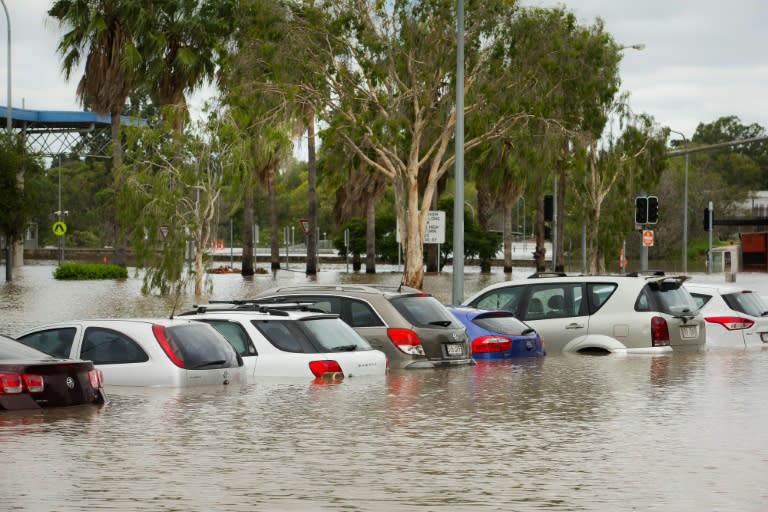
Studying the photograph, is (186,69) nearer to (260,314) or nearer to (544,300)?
(544,300)

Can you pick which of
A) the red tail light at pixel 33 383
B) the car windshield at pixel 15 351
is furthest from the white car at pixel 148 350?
the red tail light at pixel 33 383

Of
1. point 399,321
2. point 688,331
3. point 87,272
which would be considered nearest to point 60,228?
point 87,272

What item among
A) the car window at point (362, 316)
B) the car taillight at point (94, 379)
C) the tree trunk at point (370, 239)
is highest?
the tree trunk at point (370, 239)

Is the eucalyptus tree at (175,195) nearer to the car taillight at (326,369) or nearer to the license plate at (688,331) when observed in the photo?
the license plate at (688,331)

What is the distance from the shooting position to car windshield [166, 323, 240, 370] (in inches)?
622

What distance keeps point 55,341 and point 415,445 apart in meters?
5.35

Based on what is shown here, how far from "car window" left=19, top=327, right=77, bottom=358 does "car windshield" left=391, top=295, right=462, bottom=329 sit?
4959 mm

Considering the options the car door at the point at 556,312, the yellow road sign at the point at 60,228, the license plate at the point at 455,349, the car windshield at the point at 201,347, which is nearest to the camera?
the car windshield at the point at 201,347

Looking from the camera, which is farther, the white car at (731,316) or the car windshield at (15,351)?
the white car at (731,316)

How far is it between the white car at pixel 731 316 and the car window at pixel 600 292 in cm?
350

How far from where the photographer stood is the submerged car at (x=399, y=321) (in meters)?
19.1

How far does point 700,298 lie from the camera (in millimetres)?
24609

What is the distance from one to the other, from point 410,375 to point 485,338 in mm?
2703

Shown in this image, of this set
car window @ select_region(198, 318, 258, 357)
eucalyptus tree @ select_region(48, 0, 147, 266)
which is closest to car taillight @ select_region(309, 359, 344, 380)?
car window @ select_region(198, 318, 258, 357)
